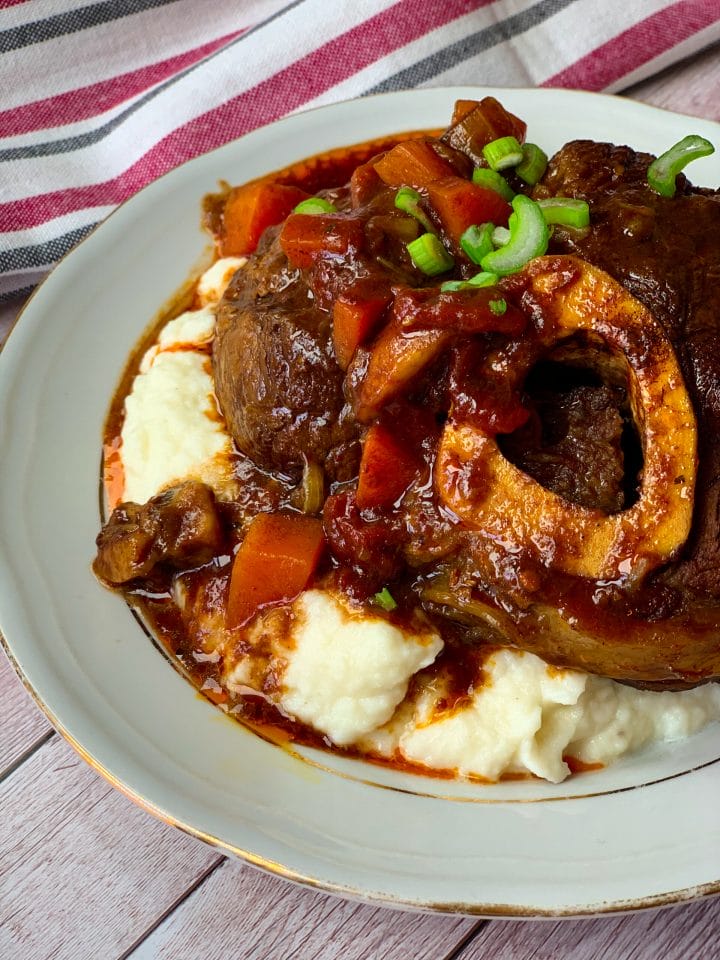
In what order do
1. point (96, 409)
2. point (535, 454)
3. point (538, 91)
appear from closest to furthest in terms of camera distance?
point (535, 454)
point (96, 409)
point (538, 91)

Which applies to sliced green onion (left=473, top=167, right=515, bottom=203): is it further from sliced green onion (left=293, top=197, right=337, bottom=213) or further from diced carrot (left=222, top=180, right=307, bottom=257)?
diced carrot (left=222, top=180, right=307, bottom=257)

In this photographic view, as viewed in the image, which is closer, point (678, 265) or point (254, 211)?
point (678, 265)

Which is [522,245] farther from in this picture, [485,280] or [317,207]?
[317,207]

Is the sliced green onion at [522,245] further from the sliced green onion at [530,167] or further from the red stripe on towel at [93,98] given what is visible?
the red stripe on towel at [93,98]

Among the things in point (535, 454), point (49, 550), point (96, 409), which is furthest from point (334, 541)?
point (96, 409)

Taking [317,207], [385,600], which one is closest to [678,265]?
[317,207]

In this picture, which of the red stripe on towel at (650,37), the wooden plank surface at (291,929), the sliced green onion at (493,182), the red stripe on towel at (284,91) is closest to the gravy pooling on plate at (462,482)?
the sliced green onion at (493,182)

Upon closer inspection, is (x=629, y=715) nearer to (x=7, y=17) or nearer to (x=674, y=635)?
(x=674, y=635)
